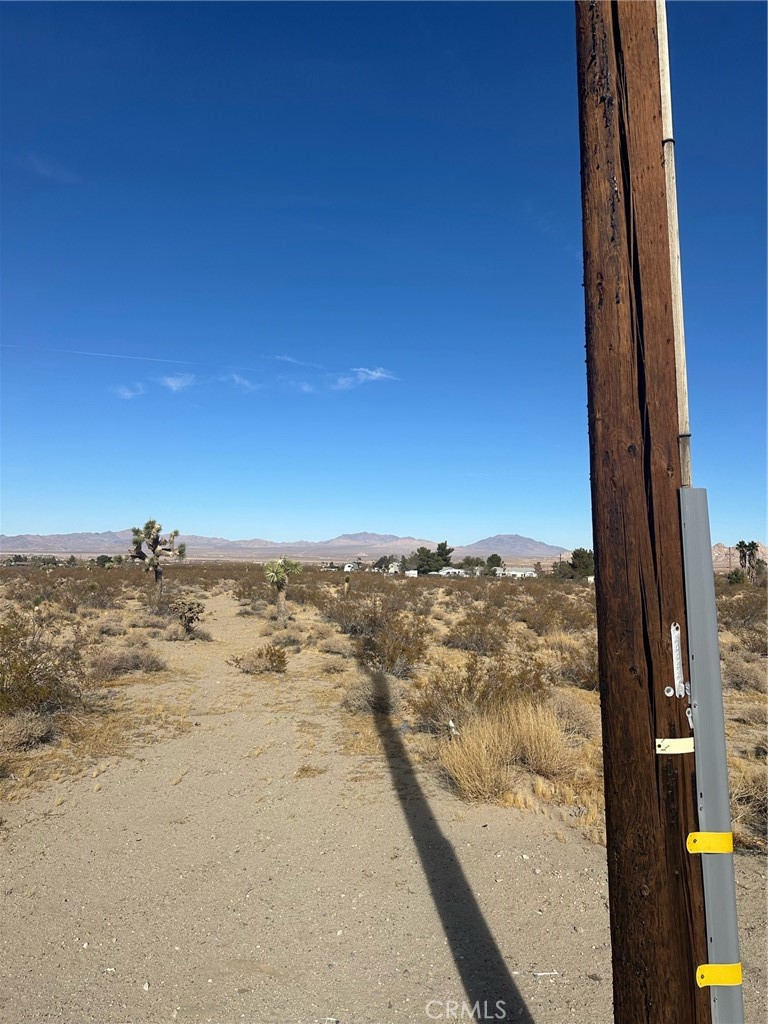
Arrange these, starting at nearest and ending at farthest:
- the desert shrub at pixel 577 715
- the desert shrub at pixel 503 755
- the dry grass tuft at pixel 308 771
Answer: the desert shrub at pixel 503 755
the dry grass tuft at pixel 308 771
the desert shrub at pixel 577 715

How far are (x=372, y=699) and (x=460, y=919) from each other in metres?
5.72

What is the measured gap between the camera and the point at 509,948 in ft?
13.5

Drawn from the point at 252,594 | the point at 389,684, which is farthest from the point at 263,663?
the point at 252,594

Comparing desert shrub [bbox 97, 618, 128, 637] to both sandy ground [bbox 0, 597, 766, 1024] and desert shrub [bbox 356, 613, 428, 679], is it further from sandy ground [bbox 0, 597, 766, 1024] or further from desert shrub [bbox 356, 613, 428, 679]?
sandy ground [bbox 0, 597, 766, 1024]

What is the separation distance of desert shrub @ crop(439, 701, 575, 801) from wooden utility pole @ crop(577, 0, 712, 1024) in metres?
4.70

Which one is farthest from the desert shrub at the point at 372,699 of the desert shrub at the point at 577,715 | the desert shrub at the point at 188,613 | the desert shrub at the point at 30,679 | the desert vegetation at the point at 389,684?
the desert shrub at the point at 188,613

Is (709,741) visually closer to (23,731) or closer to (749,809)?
(749,809)

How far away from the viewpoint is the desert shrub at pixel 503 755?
649 centimetres

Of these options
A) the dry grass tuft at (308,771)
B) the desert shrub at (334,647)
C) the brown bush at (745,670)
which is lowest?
the brown bush at (745,670)

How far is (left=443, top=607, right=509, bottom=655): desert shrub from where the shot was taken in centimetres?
1584

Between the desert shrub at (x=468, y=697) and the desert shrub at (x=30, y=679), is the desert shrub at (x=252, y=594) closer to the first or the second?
the desert shrub at (x=30, y=679)

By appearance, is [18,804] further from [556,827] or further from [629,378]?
[629,378]

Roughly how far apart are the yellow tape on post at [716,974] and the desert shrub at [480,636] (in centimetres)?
1365

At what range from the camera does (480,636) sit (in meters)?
16.2
